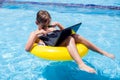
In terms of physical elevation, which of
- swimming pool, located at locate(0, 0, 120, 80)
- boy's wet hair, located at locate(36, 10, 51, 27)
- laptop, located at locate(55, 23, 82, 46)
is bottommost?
swimming pool, located at locate(0, 0, 120, 80)

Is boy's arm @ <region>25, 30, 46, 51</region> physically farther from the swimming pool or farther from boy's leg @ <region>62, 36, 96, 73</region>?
the swimming pool

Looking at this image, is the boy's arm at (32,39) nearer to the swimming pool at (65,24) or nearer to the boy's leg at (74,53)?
the boy's leg at (74,53)

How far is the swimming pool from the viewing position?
4773 mm

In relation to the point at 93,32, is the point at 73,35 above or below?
above

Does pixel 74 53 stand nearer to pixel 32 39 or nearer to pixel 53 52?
pixel 53 52

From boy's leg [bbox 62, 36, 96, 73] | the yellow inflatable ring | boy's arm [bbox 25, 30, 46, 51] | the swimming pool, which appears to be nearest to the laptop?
boy's leg [bbox 62, 36, 96, 73]

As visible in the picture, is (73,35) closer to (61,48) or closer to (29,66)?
(61,48)

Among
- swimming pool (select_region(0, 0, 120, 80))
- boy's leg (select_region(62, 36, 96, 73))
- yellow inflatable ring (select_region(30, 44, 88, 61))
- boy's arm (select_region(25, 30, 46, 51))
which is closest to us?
boy's leg (select_region(62, 36, 96, 73))

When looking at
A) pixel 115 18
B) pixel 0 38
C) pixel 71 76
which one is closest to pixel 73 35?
pixel 71 76

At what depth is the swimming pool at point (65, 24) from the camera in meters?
4.77

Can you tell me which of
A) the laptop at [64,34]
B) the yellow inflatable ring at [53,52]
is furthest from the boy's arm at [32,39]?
the laptop at [64,34]

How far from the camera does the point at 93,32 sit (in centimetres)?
690

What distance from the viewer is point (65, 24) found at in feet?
24.9

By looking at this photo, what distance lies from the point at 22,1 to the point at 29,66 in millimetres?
5838
